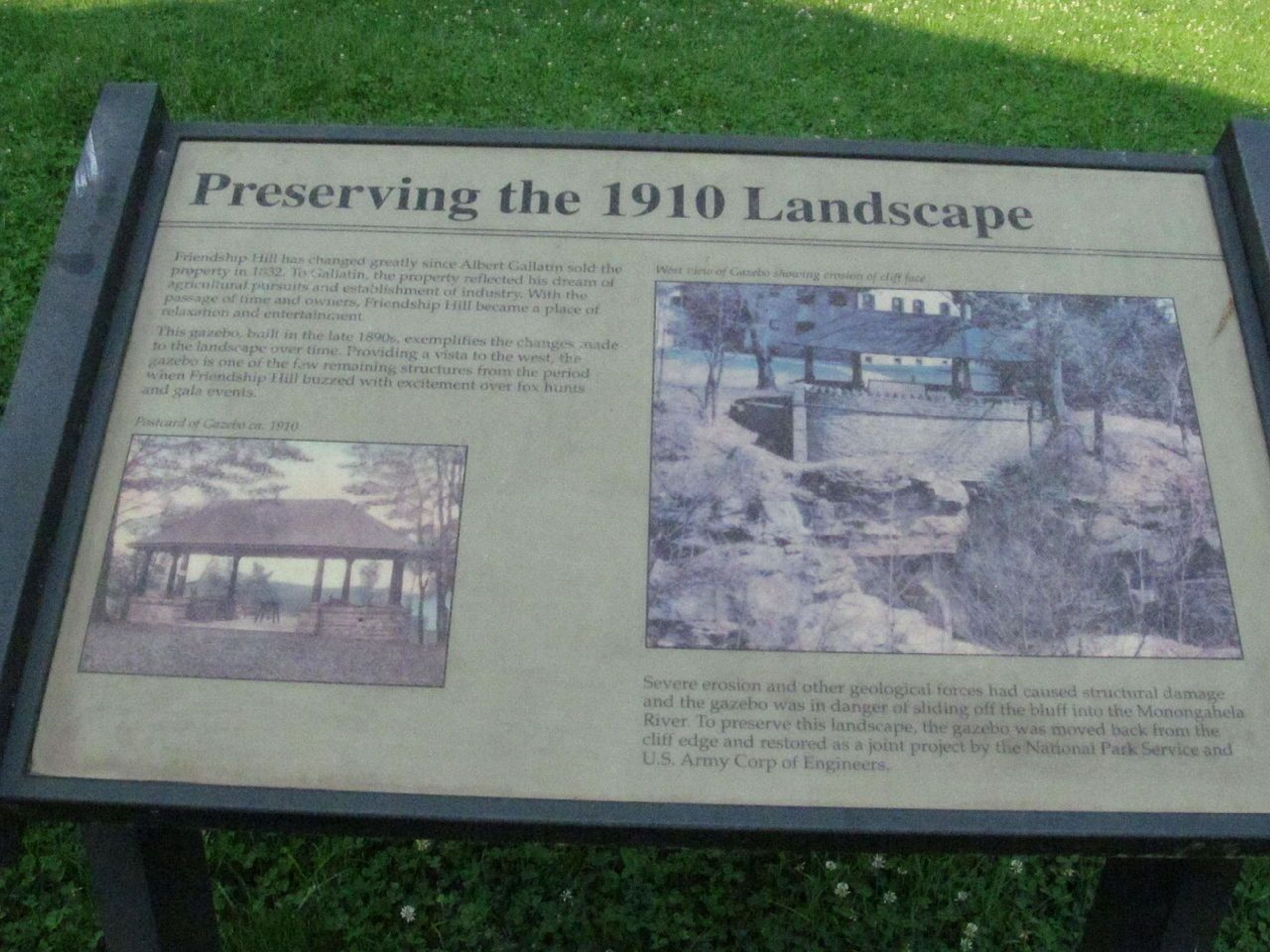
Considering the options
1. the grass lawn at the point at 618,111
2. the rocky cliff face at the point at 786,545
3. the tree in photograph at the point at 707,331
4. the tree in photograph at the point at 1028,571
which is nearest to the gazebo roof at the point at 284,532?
the rocky cliff face at the point at 786,545

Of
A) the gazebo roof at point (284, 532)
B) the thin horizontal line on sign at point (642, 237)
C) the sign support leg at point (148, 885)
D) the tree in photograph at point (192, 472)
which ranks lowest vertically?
the sign support leg at point (148, 885)

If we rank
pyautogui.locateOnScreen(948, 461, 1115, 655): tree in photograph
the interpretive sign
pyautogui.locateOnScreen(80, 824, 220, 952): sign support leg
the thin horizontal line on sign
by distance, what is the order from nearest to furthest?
1. the interpretive sign
2. pyautogui.locateOnScreen(948, 461, 1115, 655): tree in photograph
3. pyautogui.locateOnScreen(80, 824, 220, 952): sign support leg
4. the thin horizontal line on sign

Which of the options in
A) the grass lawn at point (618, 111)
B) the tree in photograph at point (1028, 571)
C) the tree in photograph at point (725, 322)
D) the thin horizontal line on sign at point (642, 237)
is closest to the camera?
the tree in photograph at point (1028, 571)

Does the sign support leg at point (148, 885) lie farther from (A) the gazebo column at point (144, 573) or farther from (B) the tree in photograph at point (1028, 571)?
(B) the tree in photograph at point (1028, 571)

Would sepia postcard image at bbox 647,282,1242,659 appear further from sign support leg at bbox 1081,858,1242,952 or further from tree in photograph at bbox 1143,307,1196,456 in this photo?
sign support leg at bbox 1081,858,1242,952

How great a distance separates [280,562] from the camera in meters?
1.97

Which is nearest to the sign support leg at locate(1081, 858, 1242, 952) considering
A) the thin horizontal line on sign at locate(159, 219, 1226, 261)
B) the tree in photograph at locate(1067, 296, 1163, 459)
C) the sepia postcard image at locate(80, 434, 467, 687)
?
the tree in photograph at locate(1067, 296, 1163, 459)

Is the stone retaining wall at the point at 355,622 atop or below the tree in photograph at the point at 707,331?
below

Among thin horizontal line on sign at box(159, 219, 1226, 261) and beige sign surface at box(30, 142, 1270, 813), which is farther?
thin horizontal line on sign at box(159, 219, 1226, 261)

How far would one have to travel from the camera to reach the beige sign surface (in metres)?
1.85

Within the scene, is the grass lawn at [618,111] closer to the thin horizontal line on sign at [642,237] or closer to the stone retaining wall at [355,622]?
the stone retaining wall at [355,622]

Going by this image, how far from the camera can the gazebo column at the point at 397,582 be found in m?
1.95

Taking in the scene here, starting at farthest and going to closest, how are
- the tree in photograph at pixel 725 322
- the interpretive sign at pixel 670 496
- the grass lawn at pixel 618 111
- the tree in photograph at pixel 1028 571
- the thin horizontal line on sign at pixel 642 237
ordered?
the grass lawn at pixel 618 111, the thin horizontal line on sign at pixel 642 237, the tree in photograph at pixel 725 322, the tree in photograph at pixel 1028 571, the interpretive sign at pixel 670 496

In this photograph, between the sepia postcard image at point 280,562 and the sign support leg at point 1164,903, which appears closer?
the sepia postcard image at point 280,562
